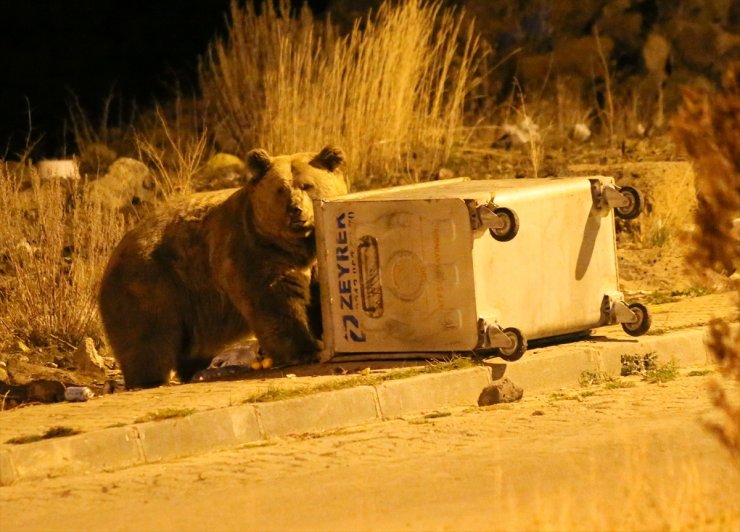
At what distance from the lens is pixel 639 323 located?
31.9ft

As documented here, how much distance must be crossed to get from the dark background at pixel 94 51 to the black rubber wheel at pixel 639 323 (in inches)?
382

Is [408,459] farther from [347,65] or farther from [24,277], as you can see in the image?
[347,65]

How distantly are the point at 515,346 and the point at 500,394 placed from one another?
12.3 inches

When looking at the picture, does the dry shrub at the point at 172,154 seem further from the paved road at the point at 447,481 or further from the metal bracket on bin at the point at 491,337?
the paved road at the point at 447,481

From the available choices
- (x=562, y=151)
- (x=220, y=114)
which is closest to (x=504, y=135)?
(x=562, y=151)

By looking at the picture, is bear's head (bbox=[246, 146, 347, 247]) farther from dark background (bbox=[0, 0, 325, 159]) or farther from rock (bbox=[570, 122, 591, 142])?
dark background (bbox=[0, 0, 325, 159])

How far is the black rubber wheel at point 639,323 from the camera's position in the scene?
970 centimetres

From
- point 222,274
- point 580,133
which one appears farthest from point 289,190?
point 580,133

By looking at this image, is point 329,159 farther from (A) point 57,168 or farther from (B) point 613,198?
(A) point 57,168

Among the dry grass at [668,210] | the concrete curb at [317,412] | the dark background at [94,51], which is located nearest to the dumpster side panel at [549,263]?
the concrete curb at [317,412]

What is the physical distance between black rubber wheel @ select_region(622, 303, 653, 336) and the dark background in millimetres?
9707

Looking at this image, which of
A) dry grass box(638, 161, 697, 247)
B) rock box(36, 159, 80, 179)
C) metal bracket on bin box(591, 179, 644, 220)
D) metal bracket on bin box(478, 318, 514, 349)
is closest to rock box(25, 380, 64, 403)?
metal bracket on bin box(478, 318, 514, 349)

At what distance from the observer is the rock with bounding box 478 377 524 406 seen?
877 cm

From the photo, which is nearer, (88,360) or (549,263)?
(549,263)
